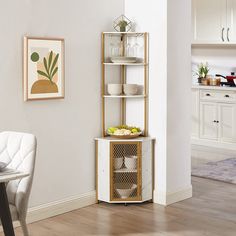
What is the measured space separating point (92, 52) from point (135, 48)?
41cm

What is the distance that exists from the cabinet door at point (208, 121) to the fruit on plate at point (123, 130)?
3.02m

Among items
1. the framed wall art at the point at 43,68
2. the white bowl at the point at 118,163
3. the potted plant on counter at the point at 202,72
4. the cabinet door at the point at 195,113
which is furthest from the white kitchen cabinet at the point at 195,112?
the framed wall art at the point at 43,68

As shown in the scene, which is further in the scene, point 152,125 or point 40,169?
point 152,125

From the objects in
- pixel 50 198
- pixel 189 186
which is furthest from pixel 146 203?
pixel 50 198

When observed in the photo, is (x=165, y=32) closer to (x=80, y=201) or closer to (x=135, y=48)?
(x=135, y=48)

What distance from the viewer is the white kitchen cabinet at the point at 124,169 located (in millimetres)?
4754

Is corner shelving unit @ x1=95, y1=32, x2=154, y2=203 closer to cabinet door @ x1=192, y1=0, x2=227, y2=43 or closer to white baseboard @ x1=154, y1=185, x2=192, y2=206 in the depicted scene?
white baseboard @ x1=154, y1=185, x2=192, y2=206

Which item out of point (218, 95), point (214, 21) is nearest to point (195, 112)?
point (218, 95)

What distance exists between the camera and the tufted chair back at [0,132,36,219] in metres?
3.34

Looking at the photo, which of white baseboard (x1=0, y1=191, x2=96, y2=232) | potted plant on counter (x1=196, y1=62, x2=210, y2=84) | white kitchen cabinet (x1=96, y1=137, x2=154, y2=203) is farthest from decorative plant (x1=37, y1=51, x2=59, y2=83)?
potted plant on counter (x1=196, y1=62, x2=210, y2=84)

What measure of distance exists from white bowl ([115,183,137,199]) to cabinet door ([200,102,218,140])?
10.3 ft

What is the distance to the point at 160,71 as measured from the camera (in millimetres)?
4773

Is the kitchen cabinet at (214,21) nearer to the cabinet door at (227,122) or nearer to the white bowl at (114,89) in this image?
the cabinet door at (227,122)

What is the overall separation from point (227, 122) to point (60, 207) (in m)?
3.64
